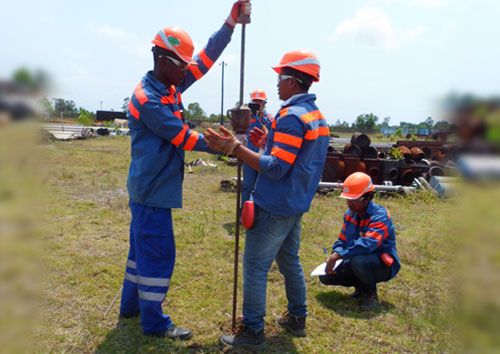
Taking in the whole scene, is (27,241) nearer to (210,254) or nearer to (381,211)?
(381,211)

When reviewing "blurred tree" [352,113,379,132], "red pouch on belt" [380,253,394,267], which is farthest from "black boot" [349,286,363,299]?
"blurred tree" [352,113,379,132]

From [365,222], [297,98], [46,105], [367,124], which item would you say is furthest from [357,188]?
[367,124]

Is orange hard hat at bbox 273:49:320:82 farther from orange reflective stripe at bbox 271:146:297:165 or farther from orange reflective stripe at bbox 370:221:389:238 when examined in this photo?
orange reflective stripe at bbox 370:221:389:238

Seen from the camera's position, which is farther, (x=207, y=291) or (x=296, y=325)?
(x=207, y=291)

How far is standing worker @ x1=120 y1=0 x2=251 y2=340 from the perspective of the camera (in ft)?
10.1

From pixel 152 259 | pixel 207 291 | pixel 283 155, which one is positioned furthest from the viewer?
pixel 207 291

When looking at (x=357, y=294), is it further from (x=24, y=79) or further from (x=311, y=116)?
(x=24, y=79)

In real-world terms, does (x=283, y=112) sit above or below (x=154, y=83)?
below

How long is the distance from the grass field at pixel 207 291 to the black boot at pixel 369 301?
3.1 inches

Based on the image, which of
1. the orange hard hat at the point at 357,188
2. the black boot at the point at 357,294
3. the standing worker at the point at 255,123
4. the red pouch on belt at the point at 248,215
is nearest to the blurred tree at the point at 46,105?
the red pouch on belt at the point at 248,215

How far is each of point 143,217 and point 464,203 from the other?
2988mm

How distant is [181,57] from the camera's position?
3.11 m

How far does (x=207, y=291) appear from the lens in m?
4.29

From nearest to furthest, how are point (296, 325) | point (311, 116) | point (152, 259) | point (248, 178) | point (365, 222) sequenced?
1. point (311, 116)
2. point (152, 259)
3. point (296, 325)
4. point (365, 222)
5. point (248, 178)
